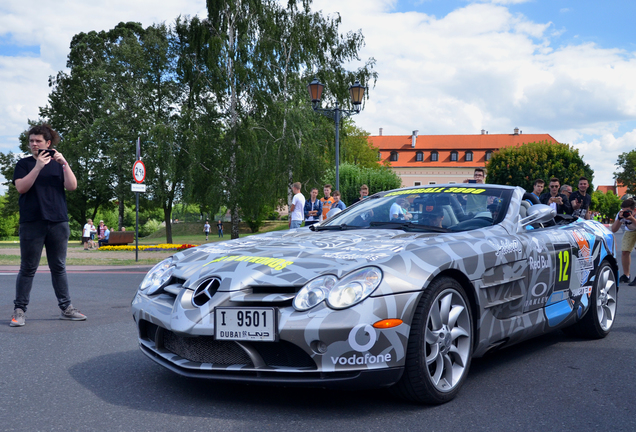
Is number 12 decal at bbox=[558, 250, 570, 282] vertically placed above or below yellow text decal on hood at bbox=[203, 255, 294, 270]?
below

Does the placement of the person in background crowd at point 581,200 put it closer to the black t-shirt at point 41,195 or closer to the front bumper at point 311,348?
the black t-shirt at point 41,195

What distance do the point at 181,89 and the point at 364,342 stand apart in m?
35.0

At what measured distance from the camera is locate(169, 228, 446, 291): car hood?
324 cm

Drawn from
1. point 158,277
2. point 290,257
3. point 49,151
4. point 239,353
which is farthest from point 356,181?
point 239,353

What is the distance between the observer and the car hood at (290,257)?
3.24 m

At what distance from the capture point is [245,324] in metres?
3.09

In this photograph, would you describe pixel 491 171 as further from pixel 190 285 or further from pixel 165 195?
pixel 190 285

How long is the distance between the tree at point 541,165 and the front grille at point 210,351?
6361 cm

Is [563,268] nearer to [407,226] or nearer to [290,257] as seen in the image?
[407,226]

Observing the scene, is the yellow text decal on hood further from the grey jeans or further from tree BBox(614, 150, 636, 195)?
tree BBox(614, 150, 636, 195)

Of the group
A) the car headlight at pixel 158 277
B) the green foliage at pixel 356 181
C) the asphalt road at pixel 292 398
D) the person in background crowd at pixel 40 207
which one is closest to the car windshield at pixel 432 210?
the asphalt road at pixel 292 398

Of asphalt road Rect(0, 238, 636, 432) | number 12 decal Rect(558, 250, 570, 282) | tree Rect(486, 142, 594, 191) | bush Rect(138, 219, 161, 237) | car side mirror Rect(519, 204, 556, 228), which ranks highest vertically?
tree Rect(486, 142, 594, 191)

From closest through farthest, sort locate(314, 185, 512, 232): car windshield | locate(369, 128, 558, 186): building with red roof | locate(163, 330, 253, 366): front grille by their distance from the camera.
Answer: locate(163, 330, 253, 366): front grille
locate(314, 185, 512, 232): car windshield
locate(369, 128, 558, 186): building with red roof

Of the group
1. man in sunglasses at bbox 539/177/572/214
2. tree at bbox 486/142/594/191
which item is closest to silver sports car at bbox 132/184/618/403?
man in sunglasses at bbox 539/177/572/214
